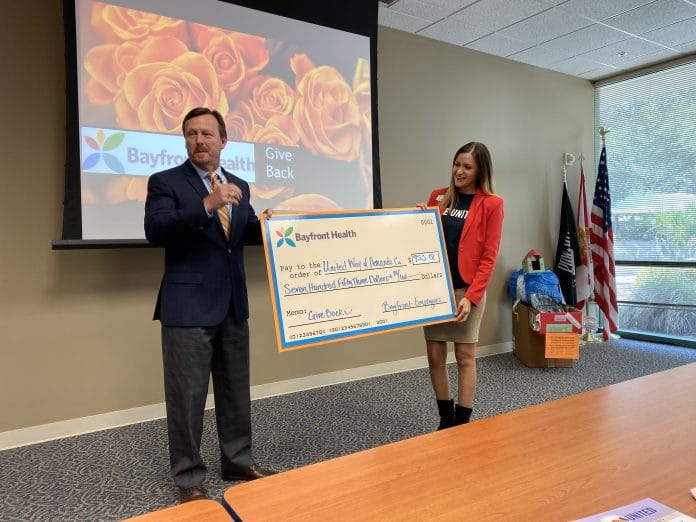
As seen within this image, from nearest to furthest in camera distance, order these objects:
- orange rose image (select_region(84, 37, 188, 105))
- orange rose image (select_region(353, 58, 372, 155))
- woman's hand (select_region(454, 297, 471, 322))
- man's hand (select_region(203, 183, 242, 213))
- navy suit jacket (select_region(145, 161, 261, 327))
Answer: man's hand (select_region(203, 183, 242, 213))
navy suit jacket (select_region(145, 161, 261, 327))
woman's hand (select_region(454, 297, 471, 322))
orange rose image (select_region(84, 37, 188, 105))
orange rose image (select_region(353, 58, 372, 155))

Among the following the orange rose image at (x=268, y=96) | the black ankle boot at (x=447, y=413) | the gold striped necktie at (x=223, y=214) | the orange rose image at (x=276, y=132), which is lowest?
the black ankle boot at (x=447, y=413)

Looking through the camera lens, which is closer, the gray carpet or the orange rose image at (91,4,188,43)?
the gray carpet

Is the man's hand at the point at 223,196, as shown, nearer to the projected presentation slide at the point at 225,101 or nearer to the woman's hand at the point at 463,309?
the woman's hand at the point at 463,309

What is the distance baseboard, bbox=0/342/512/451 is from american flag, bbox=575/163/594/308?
2053 mm

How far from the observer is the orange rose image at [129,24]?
8.46ft

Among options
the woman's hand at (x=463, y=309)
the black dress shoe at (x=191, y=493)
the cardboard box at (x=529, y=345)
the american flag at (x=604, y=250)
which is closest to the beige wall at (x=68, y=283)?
the cardboard box at (x=529, y=345)

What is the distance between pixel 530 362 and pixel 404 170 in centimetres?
187

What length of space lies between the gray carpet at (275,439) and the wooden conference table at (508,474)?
53.6 inches

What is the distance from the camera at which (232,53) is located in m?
2.96

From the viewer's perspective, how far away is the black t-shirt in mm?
2289

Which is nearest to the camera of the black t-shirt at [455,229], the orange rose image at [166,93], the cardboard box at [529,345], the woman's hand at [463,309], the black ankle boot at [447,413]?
the woman's hand at [463,309]

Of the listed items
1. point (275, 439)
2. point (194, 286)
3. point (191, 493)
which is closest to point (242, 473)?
point (191, 493)

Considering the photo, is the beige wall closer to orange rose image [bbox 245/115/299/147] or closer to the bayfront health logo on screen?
the bayfront health logo on screen

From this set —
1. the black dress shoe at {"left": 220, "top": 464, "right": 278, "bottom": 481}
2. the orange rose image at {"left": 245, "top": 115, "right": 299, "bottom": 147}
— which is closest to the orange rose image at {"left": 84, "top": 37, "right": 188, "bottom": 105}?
the orange rose image at {"left": 245, "top": 115, "right": 299, "bottom": 147}
